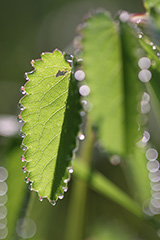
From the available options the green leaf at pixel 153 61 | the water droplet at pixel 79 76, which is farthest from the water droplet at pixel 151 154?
the water droplet at pixel 79 76

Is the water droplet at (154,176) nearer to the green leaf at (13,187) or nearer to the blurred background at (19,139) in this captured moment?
the blurred background at (19,139)

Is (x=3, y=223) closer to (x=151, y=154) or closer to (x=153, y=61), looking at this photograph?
(x=151, y=154)

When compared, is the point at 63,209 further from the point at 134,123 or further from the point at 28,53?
the point at 134,123

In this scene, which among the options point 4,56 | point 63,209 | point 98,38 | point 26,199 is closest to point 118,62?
point 98,38

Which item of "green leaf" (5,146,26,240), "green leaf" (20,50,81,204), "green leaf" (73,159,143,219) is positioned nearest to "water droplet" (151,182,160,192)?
"green leaf" (73,159,143,219)

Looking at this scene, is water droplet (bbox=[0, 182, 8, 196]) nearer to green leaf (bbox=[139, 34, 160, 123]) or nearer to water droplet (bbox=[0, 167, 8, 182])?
water droplet (bbox=[0, 167, 8, 182])
